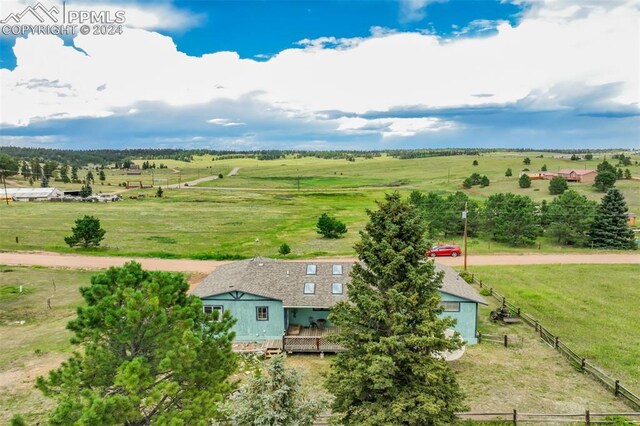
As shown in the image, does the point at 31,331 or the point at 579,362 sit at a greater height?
the point at 579,362

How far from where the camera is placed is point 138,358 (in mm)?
10328

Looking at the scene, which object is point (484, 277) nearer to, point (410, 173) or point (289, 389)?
point (289, 389)

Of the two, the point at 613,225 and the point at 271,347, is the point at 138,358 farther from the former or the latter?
the point at 613,225

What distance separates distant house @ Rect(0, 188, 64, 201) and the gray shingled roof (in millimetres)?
93671

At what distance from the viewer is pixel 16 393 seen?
64.5 ft

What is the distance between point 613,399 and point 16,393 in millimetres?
27309

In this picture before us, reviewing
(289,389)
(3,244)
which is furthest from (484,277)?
(3,244)

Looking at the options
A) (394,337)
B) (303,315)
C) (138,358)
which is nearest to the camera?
(138,358)

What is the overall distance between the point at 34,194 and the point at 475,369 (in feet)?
364

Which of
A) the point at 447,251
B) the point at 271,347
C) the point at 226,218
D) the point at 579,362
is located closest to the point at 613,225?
the point at 447,251

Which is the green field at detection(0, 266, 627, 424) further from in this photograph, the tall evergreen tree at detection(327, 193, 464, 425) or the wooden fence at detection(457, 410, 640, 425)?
the tall evergreen tree at detection(327, 193, 464, 425)

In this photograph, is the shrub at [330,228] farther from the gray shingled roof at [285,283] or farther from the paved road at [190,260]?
the gray shingled roof at [285,283]

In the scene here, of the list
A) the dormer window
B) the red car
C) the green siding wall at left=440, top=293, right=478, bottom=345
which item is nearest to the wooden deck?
the dormer window

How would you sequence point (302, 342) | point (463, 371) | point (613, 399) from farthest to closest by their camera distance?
point (302, 342) < point (463, 371) < point (613, 399)
